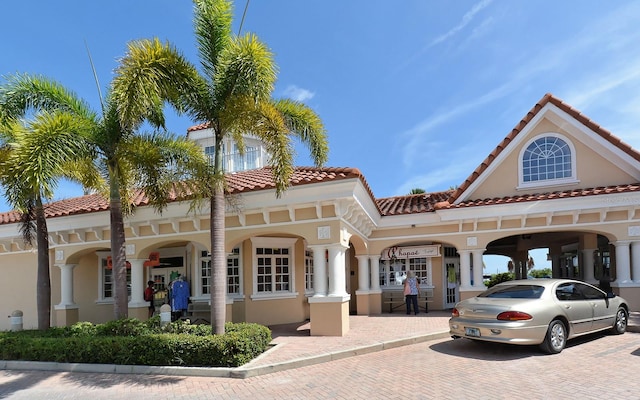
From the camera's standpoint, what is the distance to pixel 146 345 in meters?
8.49

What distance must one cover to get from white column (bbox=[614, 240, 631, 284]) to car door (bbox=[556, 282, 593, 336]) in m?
4.76

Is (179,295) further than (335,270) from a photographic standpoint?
Yes

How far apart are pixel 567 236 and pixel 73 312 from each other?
1878 cm

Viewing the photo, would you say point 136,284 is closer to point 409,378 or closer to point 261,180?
point 261,180

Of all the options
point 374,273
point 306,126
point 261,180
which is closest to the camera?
point 306,126

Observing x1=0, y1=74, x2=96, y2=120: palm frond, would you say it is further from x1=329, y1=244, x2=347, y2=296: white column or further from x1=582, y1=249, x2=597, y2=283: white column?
x1=582, y1=249, x2=597, y2=283: white column

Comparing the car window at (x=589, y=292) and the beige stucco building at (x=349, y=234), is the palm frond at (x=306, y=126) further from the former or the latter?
the car window at (x=589, y=292)

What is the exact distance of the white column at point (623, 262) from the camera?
12680 mm

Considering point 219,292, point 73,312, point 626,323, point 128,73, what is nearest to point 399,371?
point 219,292

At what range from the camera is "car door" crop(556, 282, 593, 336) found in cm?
865

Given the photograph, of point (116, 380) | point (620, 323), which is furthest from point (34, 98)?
point (620, 323)

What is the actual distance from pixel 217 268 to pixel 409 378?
4389 mm

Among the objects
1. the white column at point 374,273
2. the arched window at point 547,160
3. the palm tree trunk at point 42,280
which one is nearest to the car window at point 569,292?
the arched window at point 547,160

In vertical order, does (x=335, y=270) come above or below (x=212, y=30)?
below
